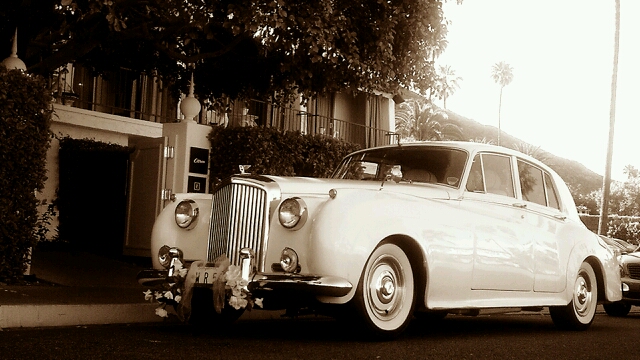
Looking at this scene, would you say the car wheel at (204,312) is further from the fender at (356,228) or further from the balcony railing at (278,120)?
the balcony railing at (278,120)

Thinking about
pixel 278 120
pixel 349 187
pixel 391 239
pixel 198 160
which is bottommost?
pixel 391 239

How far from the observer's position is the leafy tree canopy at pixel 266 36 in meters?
10.4

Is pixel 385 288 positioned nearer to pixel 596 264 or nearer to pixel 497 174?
pixel 497 174

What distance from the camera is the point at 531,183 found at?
8875mm

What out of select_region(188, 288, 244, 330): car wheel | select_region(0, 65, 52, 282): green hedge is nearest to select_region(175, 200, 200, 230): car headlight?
select_region(188, 288, 244, 330): car wheel

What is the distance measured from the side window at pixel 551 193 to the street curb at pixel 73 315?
4404 millimetres

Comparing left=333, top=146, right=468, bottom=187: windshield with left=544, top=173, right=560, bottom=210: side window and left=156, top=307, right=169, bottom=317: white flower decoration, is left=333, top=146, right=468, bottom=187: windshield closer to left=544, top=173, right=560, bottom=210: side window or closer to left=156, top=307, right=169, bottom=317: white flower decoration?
left=544, top=173, right=560, bottom=210: side window

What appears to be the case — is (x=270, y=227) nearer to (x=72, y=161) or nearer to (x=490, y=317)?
(x=490, y=317)

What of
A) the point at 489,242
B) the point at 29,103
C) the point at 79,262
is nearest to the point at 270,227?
the point at 489,242

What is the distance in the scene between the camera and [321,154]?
1540 centimetres

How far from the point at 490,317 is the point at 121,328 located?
557 cm

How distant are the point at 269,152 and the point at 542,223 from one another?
587cm

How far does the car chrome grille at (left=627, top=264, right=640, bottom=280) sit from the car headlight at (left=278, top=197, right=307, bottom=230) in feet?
28.9

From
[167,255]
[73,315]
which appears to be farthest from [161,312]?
[73,315]
